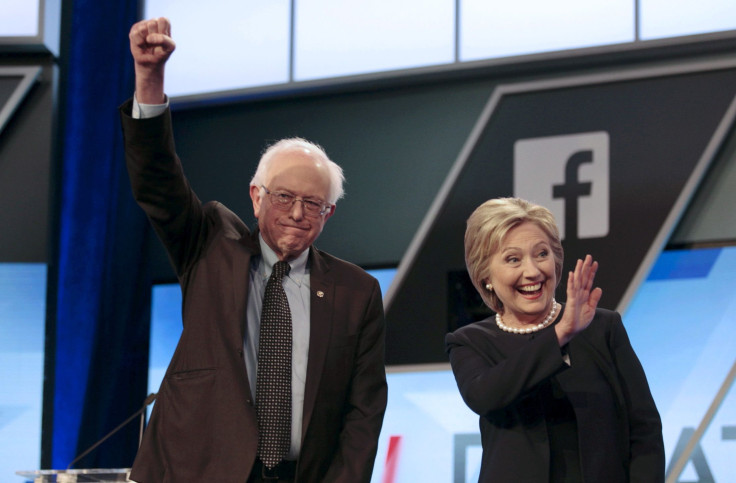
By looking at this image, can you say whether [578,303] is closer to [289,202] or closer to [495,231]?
[495,231]

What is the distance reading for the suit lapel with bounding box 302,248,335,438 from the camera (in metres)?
2.06

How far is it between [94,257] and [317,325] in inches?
155

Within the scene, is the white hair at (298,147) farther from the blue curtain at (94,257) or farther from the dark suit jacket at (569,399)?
the blue curtain at (94,257)

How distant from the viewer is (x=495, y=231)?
2141 millimetres

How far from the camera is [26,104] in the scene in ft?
18.2

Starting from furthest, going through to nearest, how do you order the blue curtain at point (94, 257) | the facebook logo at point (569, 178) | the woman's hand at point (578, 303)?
the blue curtain at point (94, 257), the facebook logo at point (569, 178), the woman's hand at point (578, 303)

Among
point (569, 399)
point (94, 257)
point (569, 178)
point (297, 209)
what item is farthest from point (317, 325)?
point (94, 257)

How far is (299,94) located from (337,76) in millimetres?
282

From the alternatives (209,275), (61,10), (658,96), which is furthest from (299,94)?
(209,275)

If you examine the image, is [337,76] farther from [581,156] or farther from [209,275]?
[209,275]

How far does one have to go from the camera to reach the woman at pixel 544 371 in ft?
6.40

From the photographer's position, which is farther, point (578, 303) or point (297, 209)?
point (297, 209)

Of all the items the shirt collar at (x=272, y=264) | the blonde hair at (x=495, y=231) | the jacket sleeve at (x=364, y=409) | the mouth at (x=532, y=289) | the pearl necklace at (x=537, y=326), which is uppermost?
the blonde hair at (x=495, y=231)

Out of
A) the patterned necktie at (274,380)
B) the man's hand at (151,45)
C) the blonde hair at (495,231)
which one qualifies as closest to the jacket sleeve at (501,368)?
the blonde hair at (495,231)
